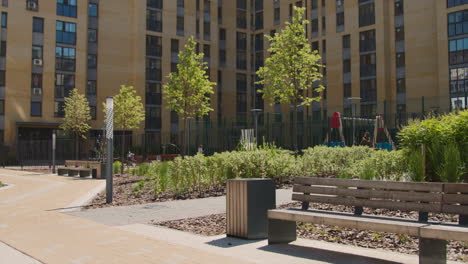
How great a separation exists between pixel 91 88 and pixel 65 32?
6287 millimetres

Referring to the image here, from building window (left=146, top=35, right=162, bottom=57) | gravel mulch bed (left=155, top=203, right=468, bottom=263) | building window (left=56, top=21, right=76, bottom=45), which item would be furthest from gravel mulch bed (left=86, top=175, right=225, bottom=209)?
A: building window (left=146, top=35, right=162, bottom=57)

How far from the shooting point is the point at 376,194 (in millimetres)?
6055

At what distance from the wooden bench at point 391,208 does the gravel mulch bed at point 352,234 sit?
620 millimetres

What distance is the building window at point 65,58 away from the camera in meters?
47.8

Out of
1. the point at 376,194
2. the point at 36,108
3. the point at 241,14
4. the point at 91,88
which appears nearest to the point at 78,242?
the point at 376,194

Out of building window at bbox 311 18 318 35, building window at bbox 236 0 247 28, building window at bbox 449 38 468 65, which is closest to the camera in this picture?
building window at bbox 449 38 468 65

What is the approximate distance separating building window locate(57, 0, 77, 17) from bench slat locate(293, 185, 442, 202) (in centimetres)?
4710

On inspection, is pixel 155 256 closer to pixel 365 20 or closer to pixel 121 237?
pixel 121 237

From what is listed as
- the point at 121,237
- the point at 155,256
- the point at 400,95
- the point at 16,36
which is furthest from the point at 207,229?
the point at 16,36

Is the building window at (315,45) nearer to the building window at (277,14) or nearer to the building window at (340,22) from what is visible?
the building window at (340,22)

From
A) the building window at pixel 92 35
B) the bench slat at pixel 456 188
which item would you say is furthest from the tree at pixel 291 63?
the building window at pixel 92 35

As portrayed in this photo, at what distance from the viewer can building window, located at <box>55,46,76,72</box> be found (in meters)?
47.8

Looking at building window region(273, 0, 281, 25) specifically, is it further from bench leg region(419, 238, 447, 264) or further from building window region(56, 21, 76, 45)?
bench leg region(419, 238, 447, 264)

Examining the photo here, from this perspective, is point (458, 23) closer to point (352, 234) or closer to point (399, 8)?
point (399, 8)
